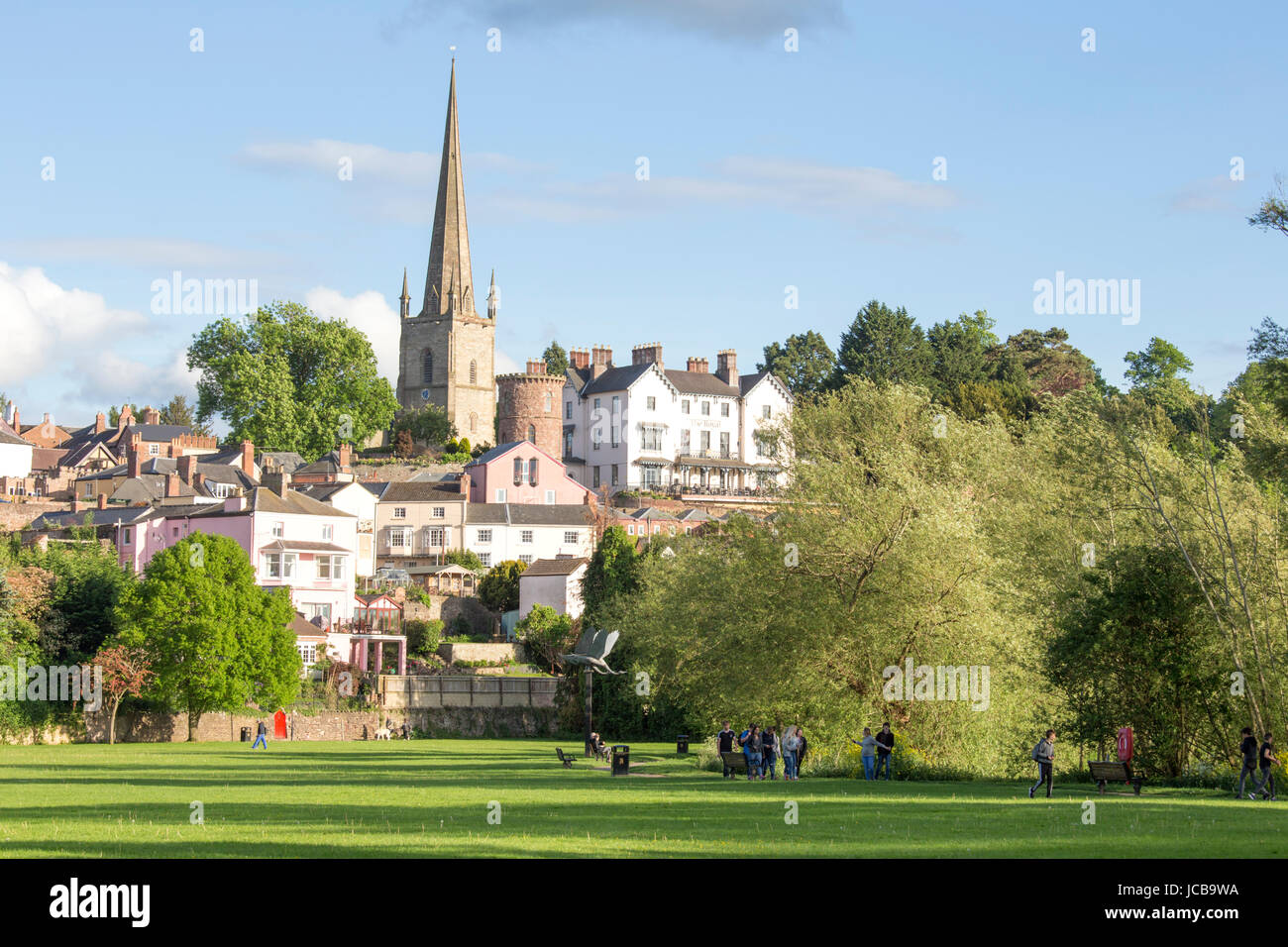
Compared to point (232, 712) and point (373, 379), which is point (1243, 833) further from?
point (373, 379)

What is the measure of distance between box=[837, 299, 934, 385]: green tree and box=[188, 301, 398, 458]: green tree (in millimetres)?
44702

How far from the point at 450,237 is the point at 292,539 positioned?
78.1 m

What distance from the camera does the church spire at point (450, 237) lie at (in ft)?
522

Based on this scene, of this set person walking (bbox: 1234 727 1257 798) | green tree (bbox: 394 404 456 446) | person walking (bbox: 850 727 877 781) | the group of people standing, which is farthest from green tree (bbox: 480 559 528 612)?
person walking (bbox: 1234 727 1257 798)

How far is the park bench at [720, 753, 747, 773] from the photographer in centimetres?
3753

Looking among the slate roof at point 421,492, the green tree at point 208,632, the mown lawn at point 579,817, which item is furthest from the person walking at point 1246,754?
the slate roof at point 421,492

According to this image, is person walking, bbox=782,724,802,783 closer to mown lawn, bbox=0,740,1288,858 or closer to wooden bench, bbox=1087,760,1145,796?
mown lawn, bbox=0,740,1288,858

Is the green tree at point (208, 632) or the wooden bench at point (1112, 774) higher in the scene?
the green tree at point (208, 632)

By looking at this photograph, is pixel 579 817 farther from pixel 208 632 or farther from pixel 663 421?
pixel 663 421

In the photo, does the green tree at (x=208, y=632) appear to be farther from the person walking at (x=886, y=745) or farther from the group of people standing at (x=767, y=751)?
the person walking at (x=886, y=745)

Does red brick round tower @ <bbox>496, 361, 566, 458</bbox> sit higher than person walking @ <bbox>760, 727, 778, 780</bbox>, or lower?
higher

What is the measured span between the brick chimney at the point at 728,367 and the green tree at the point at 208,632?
7248 cm

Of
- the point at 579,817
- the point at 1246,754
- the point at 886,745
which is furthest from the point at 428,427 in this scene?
the point at 579,817
